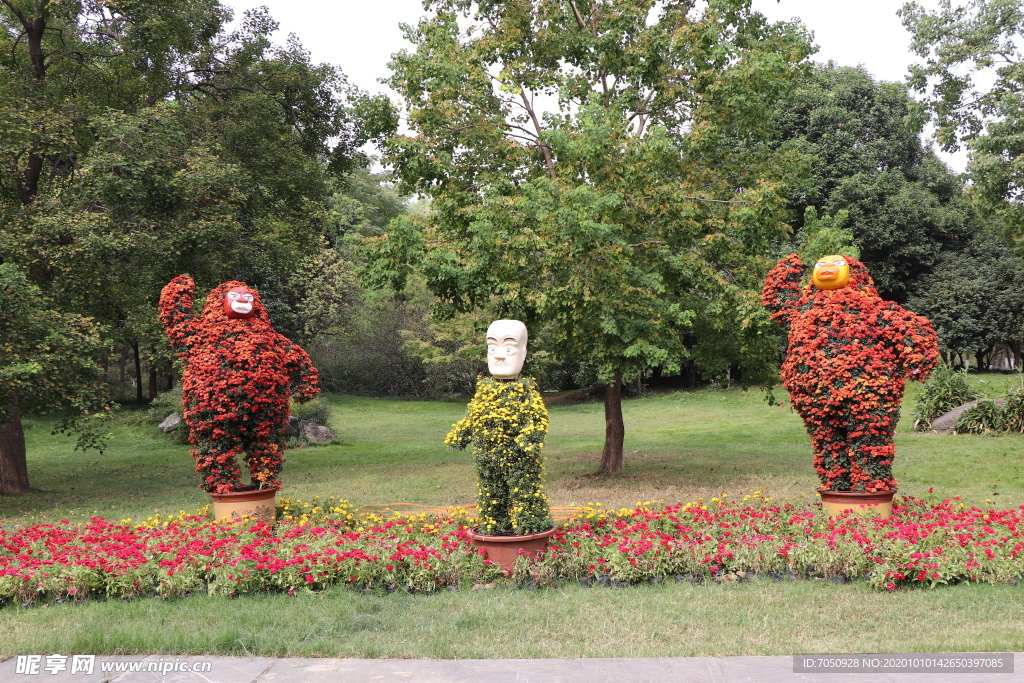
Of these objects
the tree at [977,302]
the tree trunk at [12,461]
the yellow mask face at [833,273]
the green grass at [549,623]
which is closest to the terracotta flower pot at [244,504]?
the green grass at [549,623]

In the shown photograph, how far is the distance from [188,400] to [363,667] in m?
5.43

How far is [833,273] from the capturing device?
880 centimetres

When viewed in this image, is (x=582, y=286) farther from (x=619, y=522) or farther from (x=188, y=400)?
(x=188, y=400)

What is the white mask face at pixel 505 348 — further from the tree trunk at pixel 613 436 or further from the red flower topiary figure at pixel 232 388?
the tree trunk at pixel 613 436

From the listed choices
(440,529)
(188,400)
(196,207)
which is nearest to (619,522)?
(440,529)

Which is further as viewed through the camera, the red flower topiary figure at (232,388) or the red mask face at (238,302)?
the red mask face at (238,302)

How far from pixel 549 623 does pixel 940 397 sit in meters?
16.0

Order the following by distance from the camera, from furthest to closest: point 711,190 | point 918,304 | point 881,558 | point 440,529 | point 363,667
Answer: point 918,304
point 711,190
point 440,529
point 881,558
point 363,667

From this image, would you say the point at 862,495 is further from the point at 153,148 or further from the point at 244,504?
the point at 153,148

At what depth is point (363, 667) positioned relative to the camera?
202 inches

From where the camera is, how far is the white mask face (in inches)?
292

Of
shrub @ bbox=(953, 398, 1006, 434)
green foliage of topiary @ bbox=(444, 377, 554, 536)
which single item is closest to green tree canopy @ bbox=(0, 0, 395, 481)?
green foliage of topiary @ bbox=(444, 377, 554, 536)

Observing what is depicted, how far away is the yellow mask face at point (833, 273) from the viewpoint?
8.80 m

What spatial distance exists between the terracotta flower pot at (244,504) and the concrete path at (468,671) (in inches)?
149
